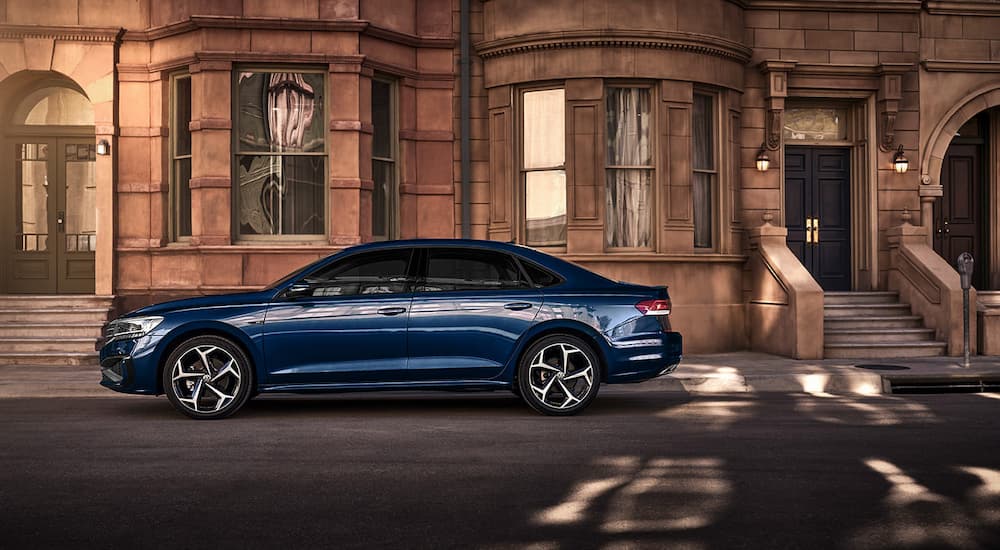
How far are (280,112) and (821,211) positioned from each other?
30.0 ft

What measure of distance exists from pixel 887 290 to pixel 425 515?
1349 cm

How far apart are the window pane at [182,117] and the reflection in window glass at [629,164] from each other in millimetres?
6391

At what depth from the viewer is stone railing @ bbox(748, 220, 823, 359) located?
14.7 meters

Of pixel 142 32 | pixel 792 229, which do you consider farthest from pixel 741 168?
pixel 142 32

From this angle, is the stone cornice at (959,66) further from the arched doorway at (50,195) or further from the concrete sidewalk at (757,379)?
the arched doorway at (50,195)

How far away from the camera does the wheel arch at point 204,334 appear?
31.1 feet

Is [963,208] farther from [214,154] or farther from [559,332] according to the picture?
[214,154]

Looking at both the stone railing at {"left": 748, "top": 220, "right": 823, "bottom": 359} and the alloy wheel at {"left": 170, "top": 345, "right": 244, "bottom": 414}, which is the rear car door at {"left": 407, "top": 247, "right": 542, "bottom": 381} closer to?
the alloy wheel at {"left": 170, "top": 345, "right": 244, "bottom": 414}

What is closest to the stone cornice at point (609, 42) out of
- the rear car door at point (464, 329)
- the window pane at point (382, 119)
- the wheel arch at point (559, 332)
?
the window pane at point (382, 119)

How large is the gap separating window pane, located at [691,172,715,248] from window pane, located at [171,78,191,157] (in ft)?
25.9

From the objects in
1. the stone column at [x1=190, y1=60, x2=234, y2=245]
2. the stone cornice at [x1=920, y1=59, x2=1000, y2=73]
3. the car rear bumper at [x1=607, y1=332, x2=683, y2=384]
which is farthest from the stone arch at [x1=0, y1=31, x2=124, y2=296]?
the stone cornice at [x1=920, y1=59, x2=1000, y2=73]

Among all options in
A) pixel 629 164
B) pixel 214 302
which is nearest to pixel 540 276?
pixel 214 302

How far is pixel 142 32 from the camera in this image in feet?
52.2

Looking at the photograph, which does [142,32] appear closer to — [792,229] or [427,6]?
[427,6]
